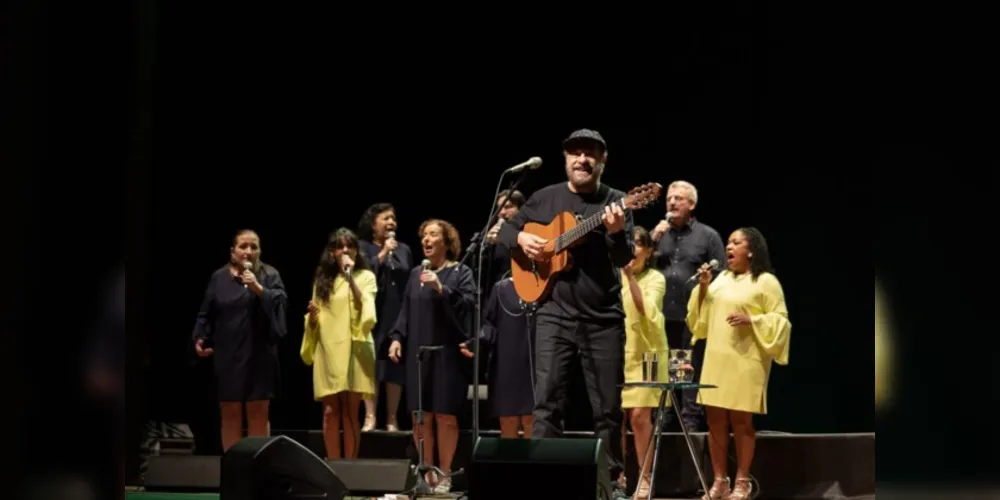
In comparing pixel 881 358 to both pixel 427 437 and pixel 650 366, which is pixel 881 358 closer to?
pixel 650 366

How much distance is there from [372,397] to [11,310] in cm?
641

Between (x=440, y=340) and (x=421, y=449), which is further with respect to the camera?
(x=440, y=340)

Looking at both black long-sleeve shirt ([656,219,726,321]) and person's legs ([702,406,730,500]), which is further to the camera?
black long-sleeve shirt ([656,219,726,321])

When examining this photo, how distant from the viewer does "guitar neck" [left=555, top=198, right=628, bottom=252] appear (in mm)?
5051

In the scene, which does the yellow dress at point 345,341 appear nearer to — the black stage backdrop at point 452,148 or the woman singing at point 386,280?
the woman singing at point 386,280

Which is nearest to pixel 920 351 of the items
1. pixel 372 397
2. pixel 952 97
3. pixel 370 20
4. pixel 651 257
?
pixel 952 97

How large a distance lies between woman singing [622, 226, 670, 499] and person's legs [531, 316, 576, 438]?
1691 mm

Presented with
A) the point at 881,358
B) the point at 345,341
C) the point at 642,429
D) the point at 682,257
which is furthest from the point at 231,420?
the point at 881,358

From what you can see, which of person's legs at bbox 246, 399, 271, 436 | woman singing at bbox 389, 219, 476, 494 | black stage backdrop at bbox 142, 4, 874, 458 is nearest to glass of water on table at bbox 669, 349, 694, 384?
woman singing at bbox 389, 219, 476, 494

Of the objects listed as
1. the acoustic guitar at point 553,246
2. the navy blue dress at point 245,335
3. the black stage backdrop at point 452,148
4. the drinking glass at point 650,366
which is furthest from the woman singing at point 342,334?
the drinking glass at point 650,366

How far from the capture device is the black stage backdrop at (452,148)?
871 centimetres

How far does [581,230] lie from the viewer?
5094 mm

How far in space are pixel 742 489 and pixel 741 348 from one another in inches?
31.5

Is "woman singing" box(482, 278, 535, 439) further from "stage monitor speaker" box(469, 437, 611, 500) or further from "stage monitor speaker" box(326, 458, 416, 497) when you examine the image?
"stage monitor speaker" box(469, 437, 611, 500)
